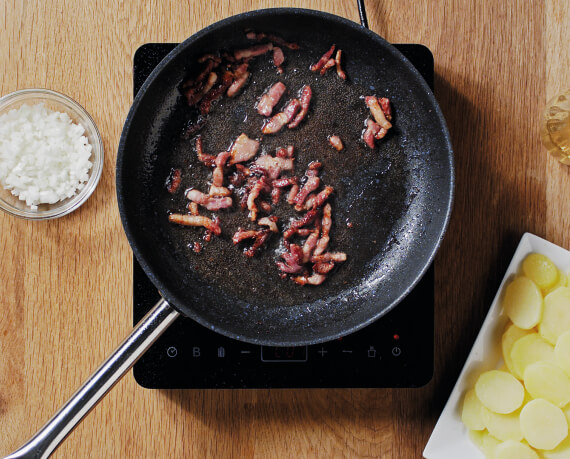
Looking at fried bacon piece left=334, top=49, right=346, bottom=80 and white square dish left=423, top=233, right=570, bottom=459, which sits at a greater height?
fried bacon piece left=334, top=49, right=346, bottom=80

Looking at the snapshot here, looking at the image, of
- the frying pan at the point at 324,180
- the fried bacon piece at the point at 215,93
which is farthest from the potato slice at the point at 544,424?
the fried bacon piece at the point at 215,93

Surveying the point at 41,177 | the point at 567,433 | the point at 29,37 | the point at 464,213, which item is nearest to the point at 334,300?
the point at 464,213

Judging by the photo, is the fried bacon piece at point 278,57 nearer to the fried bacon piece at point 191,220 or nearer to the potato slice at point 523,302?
the fried bacon piece at point 191,220

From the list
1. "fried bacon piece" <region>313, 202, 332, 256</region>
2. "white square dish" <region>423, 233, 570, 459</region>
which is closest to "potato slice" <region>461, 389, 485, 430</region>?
"white square dish" <region>423, 233, 570, 459</region>

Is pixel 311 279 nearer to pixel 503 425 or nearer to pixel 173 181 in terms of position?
pixel 173 181

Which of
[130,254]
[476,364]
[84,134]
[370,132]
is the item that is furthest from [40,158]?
[476,364]

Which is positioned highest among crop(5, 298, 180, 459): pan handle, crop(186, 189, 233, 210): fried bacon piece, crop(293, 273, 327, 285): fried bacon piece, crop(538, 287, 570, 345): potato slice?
crop(186, 189, 233, 210): fried bacon piece

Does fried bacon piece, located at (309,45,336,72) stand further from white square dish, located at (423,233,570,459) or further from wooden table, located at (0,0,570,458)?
white square dish, located at (423,233,570,459)
